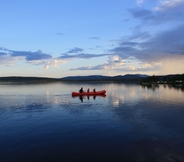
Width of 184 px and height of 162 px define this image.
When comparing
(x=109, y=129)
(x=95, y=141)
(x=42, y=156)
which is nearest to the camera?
(x=42, y=156)

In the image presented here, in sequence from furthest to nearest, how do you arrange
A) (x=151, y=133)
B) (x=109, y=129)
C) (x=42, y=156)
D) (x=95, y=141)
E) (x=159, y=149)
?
1. (x=109, y=129)
2. (x=151, y=133)
3. (x=95, y=141)
4. (x=159, y=149)
5. (x=42, y=156)

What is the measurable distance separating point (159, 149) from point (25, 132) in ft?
46.8

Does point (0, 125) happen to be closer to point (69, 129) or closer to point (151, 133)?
point (69, 129)

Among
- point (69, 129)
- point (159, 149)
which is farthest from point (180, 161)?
point (69, 129)

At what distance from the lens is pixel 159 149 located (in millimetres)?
17156

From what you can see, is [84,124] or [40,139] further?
[84,124]

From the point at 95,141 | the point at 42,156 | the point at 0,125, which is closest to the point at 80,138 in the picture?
the point at 95,141

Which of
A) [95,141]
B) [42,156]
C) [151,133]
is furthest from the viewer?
[151,133]

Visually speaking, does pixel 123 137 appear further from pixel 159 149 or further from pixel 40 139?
pixel 40 139

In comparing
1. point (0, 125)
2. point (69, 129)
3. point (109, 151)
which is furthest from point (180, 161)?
point (0, 125)

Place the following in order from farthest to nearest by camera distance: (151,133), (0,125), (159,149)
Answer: (0,125) → (151,133) → (159,149)

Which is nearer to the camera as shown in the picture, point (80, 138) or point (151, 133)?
point (80, 138)

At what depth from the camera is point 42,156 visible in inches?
628

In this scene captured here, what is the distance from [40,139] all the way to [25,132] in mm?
3357
